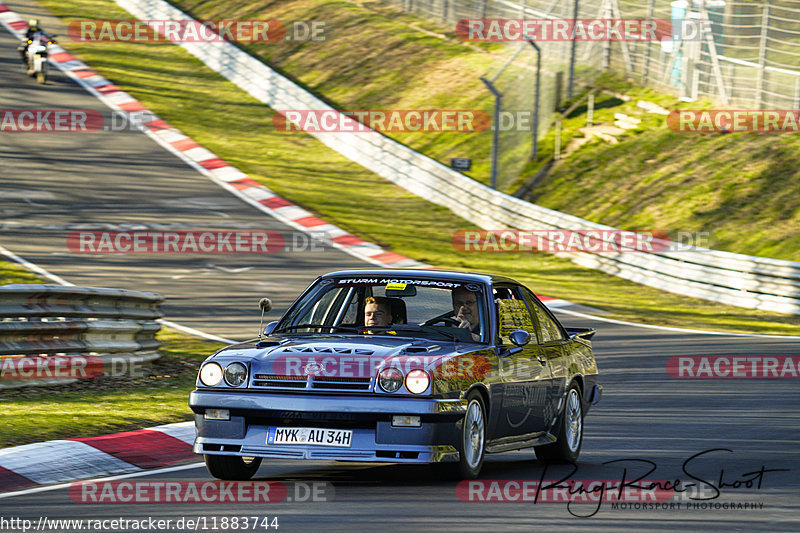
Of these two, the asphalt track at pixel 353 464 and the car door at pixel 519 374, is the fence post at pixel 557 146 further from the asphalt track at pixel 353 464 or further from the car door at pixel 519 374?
the car door at pixel 519 374

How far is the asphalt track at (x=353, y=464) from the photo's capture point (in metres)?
6.53

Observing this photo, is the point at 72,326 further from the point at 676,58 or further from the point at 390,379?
the point at 676,58

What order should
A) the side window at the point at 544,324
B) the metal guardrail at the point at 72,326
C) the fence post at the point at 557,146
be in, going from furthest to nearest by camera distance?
the fence post at the point at 557,146
the metal guardrail at the point at 72,326
the side window at the point at 544,324

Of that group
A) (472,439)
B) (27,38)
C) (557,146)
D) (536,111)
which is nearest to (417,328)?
A: (472,439)

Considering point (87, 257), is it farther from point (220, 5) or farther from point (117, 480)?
point (220, 5)

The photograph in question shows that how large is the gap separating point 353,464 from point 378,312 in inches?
A: 44.3

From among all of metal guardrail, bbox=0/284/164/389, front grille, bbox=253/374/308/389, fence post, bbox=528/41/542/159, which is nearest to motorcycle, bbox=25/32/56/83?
fence post, bbox=528/41/542/159

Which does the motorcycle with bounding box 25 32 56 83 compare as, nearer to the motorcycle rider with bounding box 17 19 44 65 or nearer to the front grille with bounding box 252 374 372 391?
the motorcycle rider with bounding box 17 19 44 65

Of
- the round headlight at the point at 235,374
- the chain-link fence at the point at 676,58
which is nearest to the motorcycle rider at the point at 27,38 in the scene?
the chain-link fence at the point at 676,58

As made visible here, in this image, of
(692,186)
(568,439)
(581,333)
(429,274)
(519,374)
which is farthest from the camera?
(692,186)

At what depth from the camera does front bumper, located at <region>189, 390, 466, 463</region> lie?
7023 mm

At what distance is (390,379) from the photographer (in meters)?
7.14

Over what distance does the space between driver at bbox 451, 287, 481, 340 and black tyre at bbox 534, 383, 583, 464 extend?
1.07m

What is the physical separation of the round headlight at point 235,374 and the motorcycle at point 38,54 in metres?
27.8
